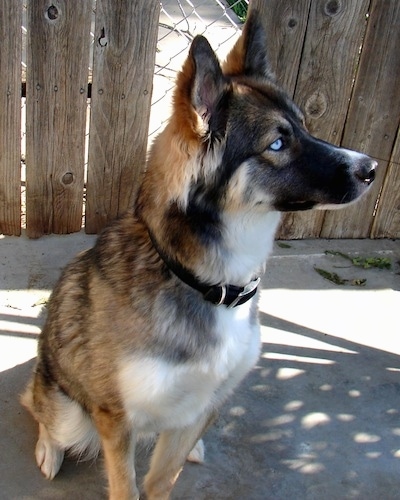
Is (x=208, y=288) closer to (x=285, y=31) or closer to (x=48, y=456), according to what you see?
(x=48, y=456)

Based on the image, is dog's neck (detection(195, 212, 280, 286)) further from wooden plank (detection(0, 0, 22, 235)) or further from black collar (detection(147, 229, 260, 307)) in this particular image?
wooden plank (detection(0, 0, 22, 235))

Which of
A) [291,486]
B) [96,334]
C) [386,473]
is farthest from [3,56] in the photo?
[386,473]

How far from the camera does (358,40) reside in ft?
13.1

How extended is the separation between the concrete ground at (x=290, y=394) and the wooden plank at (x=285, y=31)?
111 cm

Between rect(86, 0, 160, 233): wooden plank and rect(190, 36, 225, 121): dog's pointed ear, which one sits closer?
rect(190, 36, 225, 121): dog's pointed ear

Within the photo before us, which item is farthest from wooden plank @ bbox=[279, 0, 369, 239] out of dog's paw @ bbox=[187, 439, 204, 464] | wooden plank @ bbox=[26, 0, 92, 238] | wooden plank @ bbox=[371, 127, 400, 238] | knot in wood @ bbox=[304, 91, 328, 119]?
dog's paw @ bbox=[187, 439, 204, 464]

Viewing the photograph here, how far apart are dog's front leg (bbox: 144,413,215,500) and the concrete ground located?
15cm

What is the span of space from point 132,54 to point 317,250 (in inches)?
65.9

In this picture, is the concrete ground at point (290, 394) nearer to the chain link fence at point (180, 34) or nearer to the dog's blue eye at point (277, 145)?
the dog's blue eye at point (277, 145)

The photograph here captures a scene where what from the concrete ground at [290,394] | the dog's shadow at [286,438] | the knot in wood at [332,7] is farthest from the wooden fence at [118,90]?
the dog's shadow at [286,438]

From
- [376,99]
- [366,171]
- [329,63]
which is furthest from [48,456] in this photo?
[376,99]

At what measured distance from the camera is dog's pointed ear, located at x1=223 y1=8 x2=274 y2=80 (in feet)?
8.60

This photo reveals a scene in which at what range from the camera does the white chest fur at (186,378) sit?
2.46 metres

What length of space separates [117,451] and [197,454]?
1.83 ft
